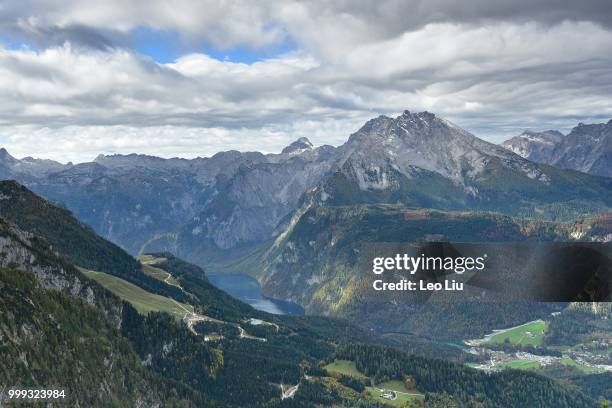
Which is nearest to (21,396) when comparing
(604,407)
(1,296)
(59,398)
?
(59,398)

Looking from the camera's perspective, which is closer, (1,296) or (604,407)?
(604,407)

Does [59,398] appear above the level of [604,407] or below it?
below

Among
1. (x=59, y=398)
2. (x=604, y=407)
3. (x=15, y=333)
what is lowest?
(x=59, y=398)

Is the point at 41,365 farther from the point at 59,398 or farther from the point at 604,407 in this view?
the point at 604,407

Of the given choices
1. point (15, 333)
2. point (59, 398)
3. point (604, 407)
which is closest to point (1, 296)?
point (15, 333)

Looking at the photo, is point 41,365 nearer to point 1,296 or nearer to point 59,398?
point 59,398

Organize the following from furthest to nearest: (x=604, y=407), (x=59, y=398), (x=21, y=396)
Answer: (x=59, y=398), (x=21, y=396), (x=604, y=407)

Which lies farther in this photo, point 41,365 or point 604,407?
A: point 41,365

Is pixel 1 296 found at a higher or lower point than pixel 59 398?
higher

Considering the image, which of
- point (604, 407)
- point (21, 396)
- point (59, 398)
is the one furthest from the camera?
point (59, 398)
